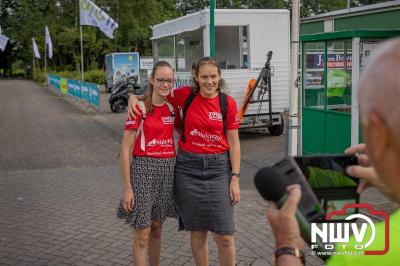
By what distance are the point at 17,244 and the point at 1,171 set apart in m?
4.30

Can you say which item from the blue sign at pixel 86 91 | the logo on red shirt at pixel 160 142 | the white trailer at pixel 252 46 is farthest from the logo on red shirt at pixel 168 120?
the blue sign at pixel 86 91

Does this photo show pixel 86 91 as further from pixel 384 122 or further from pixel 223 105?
pixel 384 122

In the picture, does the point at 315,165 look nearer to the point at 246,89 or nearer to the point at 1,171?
the point at 1,171

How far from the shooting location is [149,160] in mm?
3734

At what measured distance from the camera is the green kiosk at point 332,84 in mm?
7691

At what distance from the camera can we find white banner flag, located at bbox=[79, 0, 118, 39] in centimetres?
1792

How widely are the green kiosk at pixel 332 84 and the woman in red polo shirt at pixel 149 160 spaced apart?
430 cm

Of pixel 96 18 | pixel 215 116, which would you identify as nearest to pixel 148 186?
pixel 215 116

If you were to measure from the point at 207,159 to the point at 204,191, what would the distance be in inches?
8.9

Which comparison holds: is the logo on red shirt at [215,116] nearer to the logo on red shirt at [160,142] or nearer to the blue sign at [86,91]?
the logo on red shirt at [160,142]

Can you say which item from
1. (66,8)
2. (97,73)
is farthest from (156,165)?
→ (66,8)

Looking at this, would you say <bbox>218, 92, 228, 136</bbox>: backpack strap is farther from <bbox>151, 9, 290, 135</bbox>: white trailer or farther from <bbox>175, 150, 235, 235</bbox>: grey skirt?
<bbox>151, 9, 290, 135</bbox>: white trailer

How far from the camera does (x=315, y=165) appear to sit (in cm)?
161

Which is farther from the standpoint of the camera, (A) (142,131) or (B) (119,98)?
(B) (119,98)
